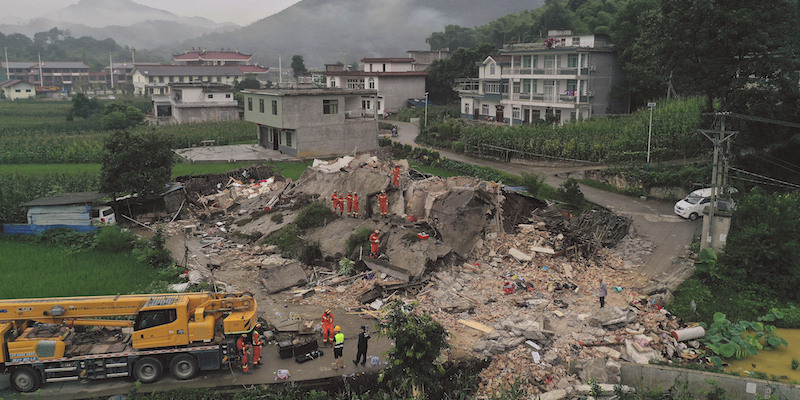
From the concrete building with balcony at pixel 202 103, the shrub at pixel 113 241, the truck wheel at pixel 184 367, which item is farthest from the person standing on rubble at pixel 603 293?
the concrete building with balcony at pixel 202 103

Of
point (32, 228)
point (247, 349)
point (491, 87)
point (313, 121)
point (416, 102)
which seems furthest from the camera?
point (416, 102)

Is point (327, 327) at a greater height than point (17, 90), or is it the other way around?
point (17, 90)

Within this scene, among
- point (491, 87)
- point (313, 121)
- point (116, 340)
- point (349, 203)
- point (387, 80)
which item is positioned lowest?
point (116, 340)

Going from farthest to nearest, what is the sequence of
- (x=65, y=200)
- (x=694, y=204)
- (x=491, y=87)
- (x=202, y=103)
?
(x=202, y=103), (x=491, y=87), (x=694, y=204), (x=65, y=200)

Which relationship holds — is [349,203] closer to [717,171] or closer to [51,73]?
[717,171]

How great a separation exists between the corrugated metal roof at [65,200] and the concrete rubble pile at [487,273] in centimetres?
373

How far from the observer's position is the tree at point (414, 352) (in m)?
12.7

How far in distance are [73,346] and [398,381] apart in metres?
7.41

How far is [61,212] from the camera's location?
2495 centimetres

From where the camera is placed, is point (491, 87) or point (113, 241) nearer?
point (113, 241)

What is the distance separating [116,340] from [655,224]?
21.1 metres

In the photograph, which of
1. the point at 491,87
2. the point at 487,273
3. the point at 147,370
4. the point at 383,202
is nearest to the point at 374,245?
the point at 383,202

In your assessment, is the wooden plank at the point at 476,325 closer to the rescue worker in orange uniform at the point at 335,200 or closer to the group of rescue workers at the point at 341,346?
the group of rescue workers at the point at 341,346

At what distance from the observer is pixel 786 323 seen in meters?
16.9
